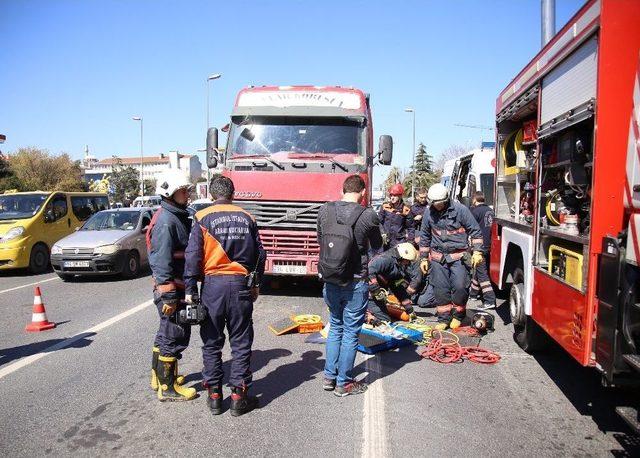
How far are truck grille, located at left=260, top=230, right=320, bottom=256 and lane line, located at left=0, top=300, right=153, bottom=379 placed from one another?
2.17 metres

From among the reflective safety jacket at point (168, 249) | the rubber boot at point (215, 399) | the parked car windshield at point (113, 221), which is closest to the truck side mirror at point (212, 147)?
the parked car windshield at point (113, 221)

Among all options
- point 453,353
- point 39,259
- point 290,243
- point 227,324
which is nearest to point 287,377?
point 227,324

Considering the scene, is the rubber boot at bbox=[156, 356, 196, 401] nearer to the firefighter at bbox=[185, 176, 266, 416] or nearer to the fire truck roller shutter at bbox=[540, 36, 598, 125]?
the firefighter at bbox=[185, 176, 266, 416]

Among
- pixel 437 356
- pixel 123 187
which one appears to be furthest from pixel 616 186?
pixel 123 187

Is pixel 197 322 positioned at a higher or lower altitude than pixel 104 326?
higher

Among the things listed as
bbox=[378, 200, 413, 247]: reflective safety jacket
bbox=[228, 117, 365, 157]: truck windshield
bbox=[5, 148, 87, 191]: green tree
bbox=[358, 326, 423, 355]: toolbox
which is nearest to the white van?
bbox=[378, 200, 413, 247]: reflective safety jacket

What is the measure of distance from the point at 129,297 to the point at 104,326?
Result: 2.02 meters

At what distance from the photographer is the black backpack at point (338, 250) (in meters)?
4.08

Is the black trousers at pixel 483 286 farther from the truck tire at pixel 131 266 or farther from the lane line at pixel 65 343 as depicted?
the truck tire at pixel 131 266

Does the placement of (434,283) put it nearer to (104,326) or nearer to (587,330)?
(587,330)

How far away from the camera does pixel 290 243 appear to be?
7.62 m

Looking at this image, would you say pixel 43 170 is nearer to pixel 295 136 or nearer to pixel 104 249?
pixel 104 249

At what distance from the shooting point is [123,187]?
54.5m

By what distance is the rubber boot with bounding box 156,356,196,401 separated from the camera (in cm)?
405
